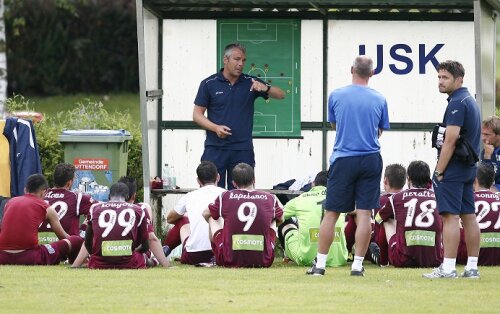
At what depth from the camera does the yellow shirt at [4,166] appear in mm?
16031

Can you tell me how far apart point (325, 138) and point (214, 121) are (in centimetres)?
185

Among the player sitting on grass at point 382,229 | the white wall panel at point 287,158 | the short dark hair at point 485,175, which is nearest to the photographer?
the short dark hair at point 485,175

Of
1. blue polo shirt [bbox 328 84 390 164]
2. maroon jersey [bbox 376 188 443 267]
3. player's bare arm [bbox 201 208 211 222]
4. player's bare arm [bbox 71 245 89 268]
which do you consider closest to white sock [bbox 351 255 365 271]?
blue polo shirt [bbox 328 84 390 164]

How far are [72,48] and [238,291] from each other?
27.1m

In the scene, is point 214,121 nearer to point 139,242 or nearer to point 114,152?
point 114,152

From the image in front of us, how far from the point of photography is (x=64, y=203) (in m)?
15.1

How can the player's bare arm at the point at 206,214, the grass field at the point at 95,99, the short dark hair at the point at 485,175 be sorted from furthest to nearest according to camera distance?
the grass field at the point at 95,99 → the short dark hair at the point at 485,175 → the player's bare arm at the point at 206,214

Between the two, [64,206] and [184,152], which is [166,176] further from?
[64,206]

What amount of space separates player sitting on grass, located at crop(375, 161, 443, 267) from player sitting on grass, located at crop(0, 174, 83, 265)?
3.35 metres

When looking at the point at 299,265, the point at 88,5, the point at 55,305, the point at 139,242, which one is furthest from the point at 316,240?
the point at 88,5

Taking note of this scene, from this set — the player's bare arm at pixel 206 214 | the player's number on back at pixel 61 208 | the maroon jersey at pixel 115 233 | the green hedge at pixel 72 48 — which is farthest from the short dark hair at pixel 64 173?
the green hedge at pixel 72 48

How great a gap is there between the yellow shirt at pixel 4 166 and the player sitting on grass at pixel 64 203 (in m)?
1.02

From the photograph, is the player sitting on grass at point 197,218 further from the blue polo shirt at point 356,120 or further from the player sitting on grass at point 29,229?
the blue polo shirt at point 356,120

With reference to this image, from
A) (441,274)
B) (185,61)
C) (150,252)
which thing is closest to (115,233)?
(150,252)
